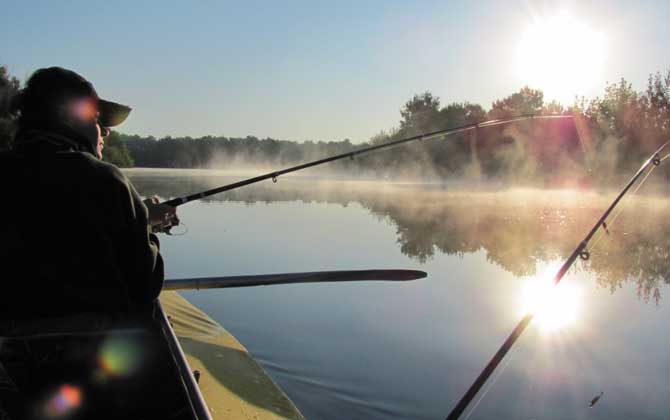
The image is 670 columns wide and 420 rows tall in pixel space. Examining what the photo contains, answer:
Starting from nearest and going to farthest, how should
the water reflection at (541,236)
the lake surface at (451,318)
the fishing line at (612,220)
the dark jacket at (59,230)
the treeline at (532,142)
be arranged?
the dark jacket at (59,230) → the fishing line at (612,220) → the lake surface at (451,318) → the water reflection at (541,236) → the treeline at (532,142)

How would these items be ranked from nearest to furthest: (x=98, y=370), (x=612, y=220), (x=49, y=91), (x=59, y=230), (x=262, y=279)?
(x=59, y=230) → (x=98, y=370) → (x=49, y=91) → (x=262, y=279) → (x=612, y=220)

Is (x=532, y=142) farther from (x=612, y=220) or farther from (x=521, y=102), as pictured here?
(x=612, y=220)

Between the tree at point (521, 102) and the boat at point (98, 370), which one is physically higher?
the tree at point (521, 102)

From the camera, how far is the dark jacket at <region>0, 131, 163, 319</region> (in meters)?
1.46

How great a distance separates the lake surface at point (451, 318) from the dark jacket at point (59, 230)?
1497 millimetres

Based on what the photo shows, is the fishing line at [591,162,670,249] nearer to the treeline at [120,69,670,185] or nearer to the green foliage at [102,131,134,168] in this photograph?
the treeline at [120,69,670,185]

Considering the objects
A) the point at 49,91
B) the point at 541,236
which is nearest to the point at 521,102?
the point at 541,236

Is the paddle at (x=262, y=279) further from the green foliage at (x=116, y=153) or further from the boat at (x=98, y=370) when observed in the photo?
the green foliage at (x=116, y=153)

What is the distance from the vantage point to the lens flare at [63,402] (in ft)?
5.05

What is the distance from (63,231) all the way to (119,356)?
460 mm

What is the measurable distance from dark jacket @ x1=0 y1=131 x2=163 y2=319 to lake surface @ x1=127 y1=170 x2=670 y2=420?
1.50m

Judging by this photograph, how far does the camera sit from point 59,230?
1.47 m

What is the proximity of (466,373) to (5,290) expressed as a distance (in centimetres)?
366

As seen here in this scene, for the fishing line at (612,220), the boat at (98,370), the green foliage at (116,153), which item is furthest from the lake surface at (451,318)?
the green foliage at (116,153)
